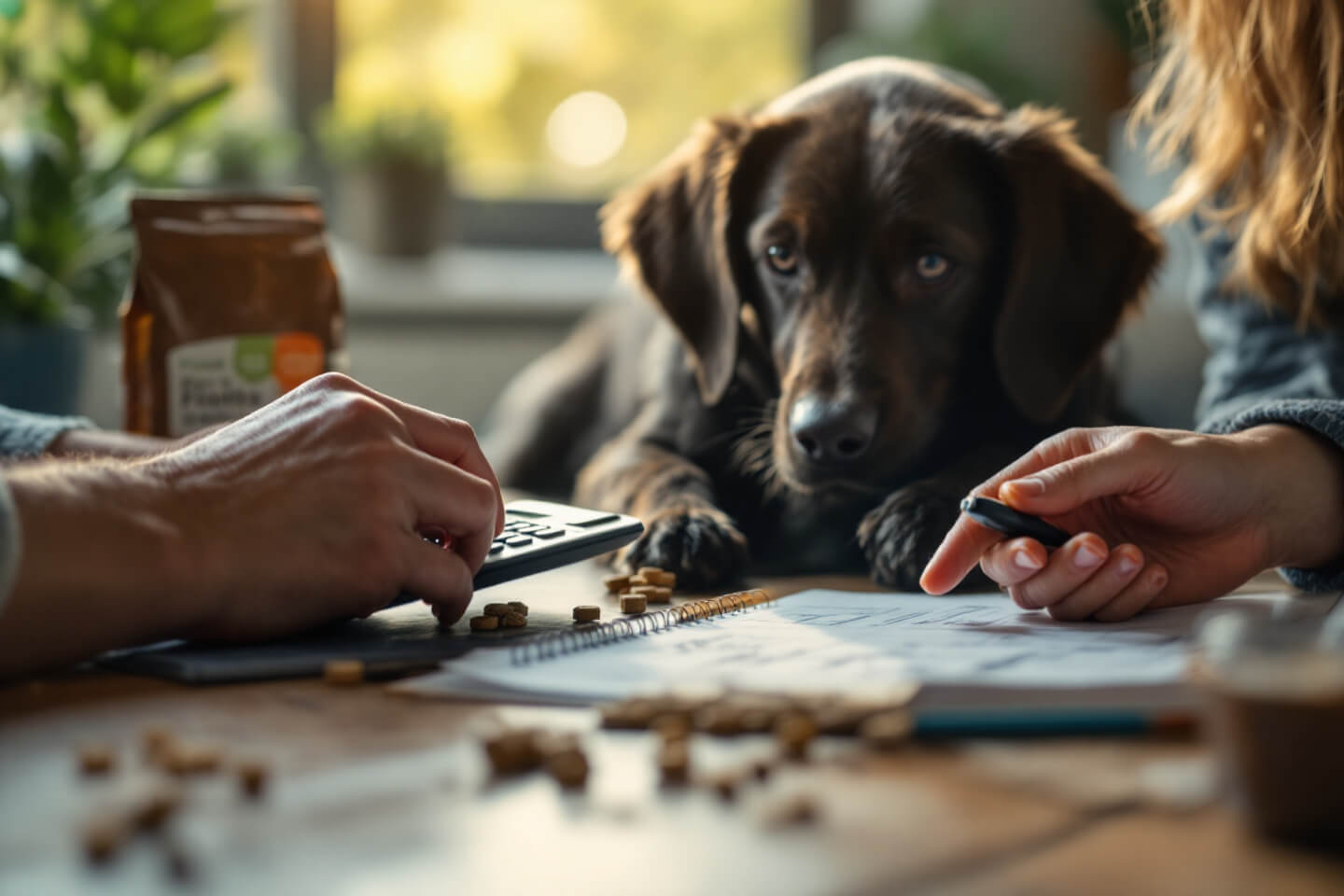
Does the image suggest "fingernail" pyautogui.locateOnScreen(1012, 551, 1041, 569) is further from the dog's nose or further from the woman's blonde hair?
the woman's blonde hair

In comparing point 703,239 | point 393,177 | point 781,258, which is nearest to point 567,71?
point 393,177

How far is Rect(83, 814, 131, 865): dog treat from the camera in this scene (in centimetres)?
47

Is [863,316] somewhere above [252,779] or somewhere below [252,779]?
above

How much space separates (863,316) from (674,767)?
79 cm

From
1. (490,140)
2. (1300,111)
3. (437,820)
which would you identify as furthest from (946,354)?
(490,140)

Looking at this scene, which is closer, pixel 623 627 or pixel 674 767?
pixel 674 767

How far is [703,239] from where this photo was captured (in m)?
1.48

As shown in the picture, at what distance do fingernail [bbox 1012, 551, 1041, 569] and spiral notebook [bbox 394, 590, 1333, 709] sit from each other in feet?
0.12

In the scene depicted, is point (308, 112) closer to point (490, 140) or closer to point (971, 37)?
point (490, 140)

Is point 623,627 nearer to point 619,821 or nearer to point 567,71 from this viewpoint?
point 619,821

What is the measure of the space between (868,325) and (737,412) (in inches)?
9.0

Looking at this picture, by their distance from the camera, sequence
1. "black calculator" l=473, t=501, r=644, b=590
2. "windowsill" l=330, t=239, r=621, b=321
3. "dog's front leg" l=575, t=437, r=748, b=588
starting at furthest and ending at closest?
"windowsill" l=330, t=239, r=621, b=321 → "dog's front leg" l=575, t=437, r=748, b=588 → "black calculator" l=473, t=501, r=644, b=590

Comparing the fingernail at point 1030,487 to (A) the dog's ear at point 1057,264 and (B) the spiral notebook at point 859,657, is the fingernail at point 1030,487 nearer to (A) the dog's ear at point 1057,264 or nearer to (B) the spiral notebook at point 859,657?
(B) the spiral notebook at point 859,657

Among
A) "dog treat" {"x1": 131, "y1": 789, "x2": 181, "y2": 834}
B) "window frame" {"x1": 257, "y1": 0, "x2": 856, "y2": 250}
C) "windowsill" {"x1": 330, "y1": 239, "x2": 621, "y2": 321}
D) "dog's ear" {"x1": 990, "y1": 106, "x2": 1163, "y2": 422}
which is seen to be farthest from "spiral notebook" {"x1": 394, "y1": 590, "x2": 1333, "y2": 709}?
"window frame" {"x1": 257, "y1": 0, "x2": 856, "y2": 250}
